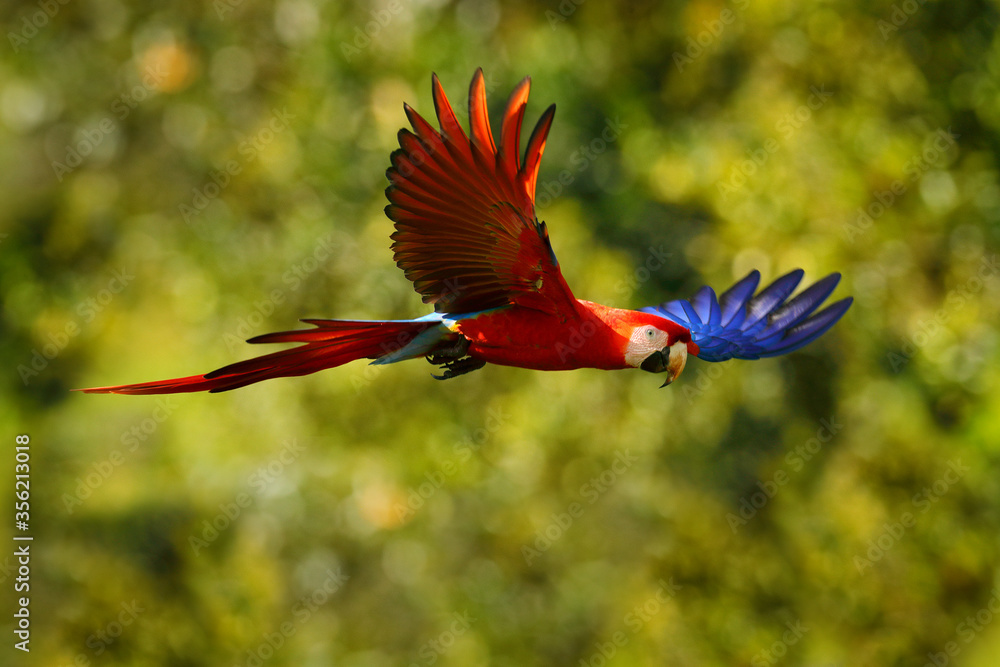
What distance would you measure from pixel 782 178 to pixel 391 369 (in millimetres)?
2015

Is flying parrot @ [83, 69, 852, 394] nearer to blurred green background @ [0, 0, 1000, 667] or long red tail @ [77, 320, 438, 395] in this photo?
long red tail @ [77, 320, 438, 395]

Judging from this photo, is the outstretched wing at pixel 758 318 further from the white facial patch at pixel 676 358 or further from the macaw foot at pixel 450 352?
the macaw foot at pixel 450 352

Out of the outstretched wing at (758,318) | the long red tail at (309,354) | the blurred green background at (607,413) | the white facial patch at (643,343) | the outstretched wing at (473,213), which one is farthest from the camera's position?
the blurred green background at (607,413)

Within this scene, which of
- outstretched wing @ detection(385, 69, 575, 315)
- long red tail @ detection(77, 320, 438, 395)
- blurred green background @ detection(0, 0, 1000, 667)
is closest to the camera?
outstretched wing @ detection(385, 69, 575, 315)

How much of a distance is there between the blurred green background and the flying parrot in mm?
2225

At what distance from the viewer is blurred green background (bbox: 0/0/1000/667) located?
3805 millimetres

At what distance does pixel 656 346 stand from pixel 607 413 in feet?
7.96

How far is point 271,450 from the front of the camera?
424 cm

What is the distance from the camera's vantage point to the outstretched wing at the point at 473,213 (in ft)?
4.54

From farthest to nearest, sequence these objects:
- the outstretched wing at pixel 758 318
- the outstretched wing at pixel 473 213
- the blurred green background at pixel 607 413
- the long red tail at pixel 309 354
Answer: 1. the blurred green background at pixel 607 413
2. the outstretched wing at pixel 758 318
3. the long red tail at pixel 309 354
4. the outstretched wing at pixel 473 213

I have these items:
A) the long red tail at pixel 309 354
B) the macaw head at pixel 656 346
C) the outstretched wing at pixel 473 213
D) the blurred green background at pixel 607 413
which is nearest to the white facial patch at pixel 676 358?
the macaw head at pixel 656 346

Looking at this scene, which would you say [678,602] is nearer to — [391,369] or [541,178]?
[391,369]

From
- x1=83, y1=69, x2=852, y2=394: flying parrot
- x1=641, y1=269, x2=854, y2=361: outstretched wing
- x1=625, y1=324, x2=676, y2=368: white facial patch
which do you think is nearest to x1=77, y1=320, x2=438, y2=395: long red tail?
x1=83, y1=69, x2=852, y2=394: flying parrot

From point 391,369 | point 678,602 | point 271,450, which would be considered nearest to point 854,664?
point 678,602
